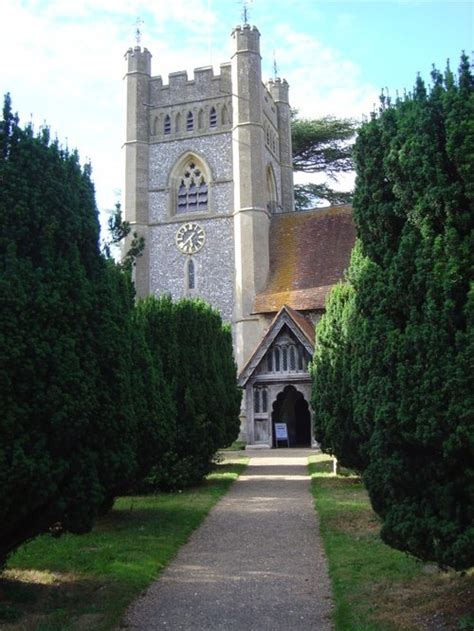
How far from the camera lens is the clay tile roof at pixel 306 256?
27.1m

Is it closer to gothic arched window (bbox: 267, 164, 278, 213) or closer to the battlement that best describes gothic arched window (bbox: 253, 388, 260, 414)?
gothic arched window (bbox: 267, 164, 278, 213)

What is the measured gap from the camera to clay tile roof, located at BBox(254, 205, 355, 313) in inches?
1065

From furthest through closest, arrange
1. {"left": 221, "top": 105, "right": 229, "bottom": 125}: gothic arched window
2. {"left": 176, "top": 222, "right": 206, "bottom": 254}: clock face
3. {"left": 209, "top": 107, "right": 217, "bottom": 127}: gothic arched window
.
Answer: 1. {"left": 209, "top": 107, "right": 217, "bottom": 127}: gothic arched window
2. {"left": 221, "top": 105, "right": 229, "bottom": 125}: gothic arched window
3. {"left": 176, "top": 222, "right": 206, "bottom": 254}: clock face

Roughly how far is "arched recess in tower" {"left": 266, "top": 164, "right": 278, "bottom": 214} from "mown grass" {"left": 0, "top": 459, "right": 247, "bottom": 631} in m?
22.6

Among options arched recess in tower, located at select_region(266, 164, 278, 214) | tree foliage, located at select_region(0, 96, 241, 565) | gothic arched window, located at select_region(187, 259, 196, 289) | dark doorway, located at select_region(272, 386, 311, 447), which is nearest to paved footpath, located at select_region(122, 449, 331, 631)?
tree foliage, located at select_region(0, 96, 241, 565)

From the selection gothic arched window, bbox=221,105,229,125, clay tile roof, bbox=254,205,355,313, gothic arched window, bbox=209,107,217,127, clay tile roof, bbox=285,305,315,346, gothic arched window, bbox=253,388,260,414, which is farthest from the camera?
gothic arched window, bbox=209,107,217,127

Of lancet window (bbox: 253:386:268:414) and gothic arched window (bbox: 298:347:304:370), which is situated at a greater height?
gothic arched window (bbox: 298:347:304:370)

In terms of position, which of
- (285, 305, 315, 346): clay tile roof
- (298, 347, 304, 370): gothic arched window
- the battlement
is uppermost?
the battlement

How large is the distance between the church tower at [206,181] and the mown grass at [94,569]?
56.6ft

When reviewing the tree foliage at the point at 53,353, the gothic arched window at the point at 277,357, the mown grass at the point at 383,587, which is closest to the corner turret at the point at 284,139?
the gothic arched window at the point at 277,357

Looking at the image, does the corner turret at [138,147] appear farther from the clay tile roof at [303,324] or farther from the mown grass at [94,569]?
the mown grass at [94,569]

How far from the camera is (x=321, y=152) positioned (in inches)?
1581

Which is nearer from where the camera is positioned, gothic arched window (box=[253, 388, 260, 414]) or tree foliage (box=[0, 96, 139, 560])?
tree foliage (box=[0, 96, 139, 560])

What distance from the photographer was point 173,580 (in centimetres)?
711
